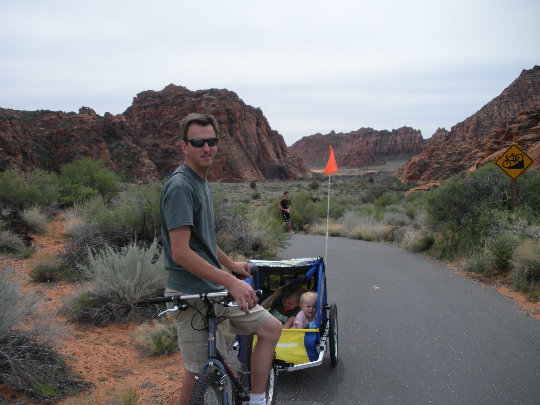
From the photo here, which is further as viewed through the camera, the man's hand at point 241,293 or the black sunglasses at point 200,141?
the black sunglasses at point 200,141

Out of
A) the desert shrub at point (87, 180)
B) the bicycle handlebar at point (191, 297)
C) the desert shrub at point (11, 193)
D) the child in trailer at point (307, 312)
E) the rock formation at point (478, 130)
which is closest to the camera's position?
the bicycle handlebar at point (191, 297)

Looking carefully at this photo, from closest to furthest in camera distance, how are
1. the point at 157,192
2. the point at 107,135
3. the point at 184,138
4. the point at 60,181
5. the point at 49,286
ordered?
the point at 184,138, the point at 49,286, the point at 157,192, the point at 60,181, the point at 107,135

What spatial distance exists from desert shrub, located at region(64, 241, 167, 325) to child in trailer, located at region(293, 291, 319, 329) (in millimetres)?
2865

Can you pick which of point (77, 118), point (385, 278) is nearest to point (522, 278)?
point (385, 278)

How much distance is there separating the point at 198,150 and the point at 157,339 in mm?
3569

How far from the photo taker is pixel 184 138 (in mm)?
2936

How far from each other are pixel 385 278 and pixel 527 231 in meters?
3.32

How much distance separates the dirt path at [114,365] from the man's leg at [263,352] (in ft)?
5.50

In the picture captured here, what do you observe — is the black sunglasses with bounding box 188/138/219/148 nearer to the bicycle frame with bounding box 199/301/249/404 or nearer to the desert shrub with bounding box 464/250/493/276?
the bicycle frame with bounding box 199/301/249/404

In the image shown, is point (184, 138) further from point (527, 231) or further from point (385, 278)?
point (527, 231)

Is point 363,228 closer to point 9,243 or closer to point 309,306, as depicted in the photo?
point 9,243

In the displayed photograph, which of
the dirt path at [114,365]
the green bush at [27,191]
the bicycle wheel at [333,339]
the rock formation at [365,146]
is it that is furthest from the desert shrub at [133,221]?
the rock formation at [365,146]

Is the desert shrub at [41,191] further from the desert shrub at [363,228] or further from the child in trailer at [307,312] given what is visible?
the child in trailer at [307,312]

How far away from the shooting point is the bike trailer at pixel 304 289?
464cm
